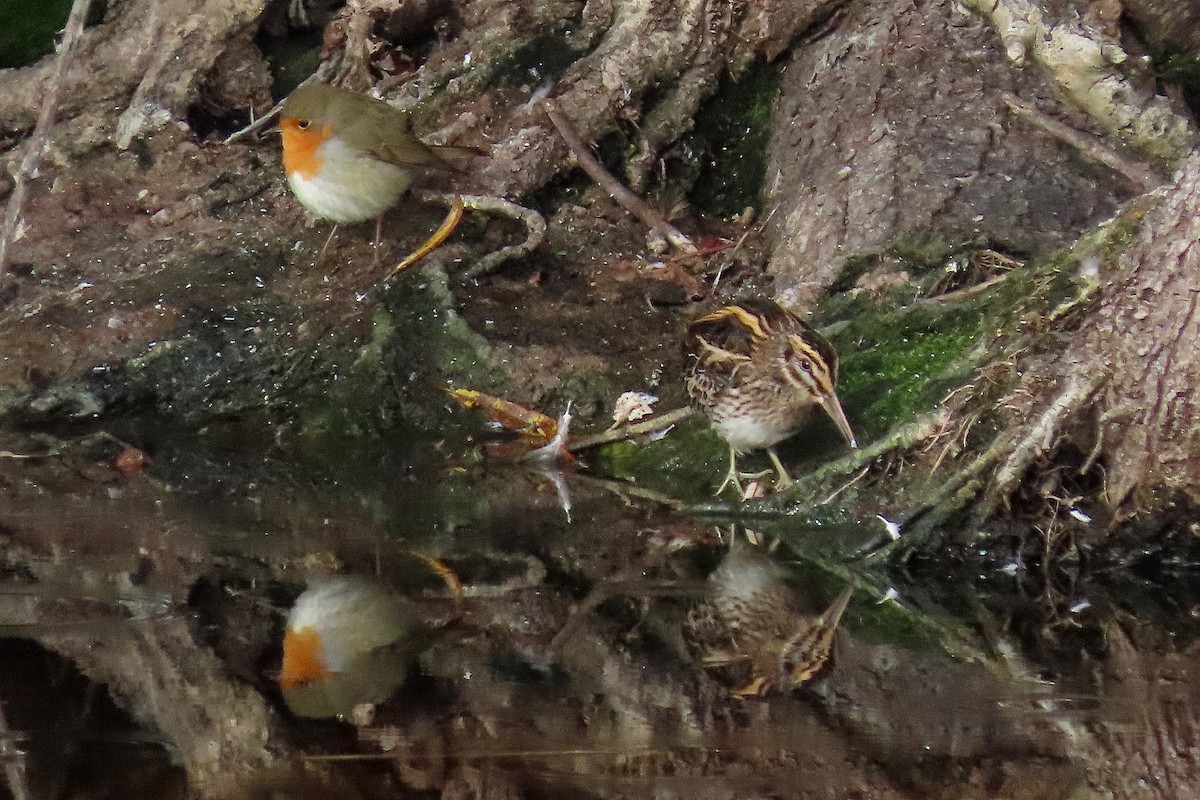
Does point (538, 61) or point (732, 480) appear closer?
point (732, 480)

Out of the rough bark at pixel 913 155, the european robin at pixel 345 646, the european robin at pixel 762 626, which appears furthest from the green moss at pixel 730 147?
the european robin at pixel 345 646

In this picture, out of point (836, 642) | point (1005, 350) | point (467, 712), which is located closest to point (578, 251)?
point (1005, 350)

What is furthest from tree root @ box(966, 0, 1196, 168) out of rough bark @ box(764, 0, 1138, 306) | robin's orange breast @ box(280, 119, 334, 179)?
robin's orange breast @ box(280, 119, 334, 179)

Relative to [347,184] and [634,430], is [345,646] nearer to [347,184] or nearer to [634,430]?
[634,430]

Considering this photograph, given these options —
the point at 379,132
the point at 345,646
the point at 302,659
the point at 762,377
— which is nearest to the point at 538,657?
the point at 345,646

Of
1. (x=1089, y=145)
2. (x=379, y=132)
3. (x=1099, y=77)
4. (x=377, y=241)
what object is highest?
(x=1099, y=77)

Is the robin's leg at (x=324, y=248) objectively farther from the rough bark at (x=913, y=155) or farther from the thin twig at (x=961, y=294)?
the thin twig at (x=961, y=294)

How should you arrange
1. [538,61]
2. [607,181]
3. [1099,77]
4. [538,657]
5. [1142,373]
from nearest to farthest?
[538,657] → [1142,373] → [1099,77] → [607,181] → [538,61]
